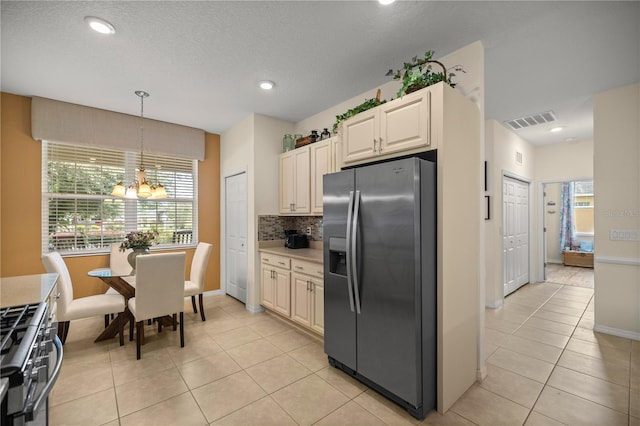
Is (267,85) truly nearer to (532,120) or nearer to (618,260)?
(532,120)

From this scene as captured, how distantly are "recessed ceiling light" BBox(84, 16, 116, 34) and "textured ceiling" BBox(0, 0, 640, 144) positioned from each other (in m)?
0.04

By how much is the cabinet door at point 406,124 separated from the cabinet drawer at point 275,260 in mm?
1811

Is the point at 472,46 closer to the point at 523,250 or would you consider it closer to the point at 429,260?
the point at 429,260

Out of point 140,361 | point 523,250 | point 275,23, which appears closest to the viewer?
point 275,23

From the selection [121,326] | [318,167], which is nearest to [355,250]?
[318,167]

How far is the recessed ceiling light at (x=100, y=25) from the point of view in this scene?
2.06 m

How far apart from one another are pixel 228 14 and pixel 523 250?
598 cm

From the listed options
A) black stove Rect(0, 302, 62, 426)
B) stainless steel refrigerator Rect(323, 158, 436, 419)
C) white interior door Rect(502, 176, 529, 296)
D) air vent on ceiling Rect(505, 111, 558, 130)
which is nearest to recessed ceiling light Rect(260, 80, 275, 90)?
stainless steel refrigerator Rect(323, 158, 436, 419)

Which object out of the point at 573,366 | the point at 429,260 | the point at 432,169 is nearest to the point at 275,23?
the point at 432,169

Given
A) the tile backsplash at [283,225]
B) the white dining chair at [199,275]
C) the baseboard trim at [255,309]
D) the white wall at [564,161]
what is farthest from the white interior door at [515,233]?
the white dining chair at [199,275]

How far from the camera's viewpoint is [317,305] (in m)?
3.01

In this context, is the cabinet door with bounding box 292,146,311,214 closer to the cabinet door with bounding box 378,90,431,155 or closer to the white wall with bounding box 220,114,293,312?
the white wall with bounding box 220,114,293,312

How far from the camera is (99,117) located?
3.79 metres

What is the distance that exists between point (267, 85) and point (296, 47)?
2.58 feet
